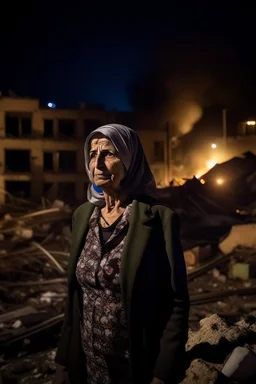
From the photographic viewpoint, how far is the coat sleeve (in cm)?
210

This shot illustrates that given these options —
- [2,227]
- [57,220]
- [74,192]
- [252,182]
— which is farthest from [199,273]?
[74,192]

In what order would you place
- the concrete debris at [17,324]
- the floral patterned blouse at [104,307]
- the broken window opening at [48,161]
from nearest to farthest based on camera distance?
the floral patterned blouse at [104,307]
the concrete debris at [17,324]
the broken window opening at [48,161]

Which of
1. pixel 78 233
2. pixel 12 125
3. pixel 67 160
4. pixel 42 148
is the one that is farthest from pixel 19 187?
pixel 78 233

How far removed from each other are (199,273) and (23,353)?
6.57 meters

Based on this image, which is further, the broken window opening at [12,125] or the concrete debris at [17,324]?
the broken window opening at [12,125]

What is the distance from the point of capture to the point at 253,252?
39.8 ft

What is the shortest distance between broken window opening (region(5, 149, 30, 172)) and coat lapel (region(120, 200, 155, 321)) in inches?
1351

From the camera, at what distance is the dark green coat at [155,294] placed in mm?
2104

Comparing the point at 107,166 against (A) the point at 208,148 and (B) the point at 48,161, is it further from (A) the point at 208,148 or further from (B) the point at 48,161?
(A) the point at 208,148

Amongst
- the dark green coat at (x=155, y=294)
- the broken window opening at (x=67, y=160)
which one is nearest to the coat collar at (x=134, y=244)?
the dark green coat at (x=155, y=294)

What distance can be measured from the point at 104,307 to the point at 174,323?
48cm

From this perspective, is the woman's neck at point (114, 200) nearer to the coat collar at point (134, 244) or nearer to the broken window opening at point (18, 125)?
the coat collar at point (134, 244)

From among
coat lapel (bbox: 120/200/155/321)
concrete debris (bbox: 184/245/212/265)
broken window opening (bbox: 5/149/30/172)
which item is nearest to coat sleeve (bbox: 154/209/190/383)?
coat lapel (bbox: 120/200/155/321)

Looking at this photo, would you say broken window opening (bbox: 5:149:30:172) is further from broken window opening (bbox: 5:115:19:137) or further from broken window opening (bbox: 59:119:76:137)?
broken window opening (bbox: 59:119:76:137)
